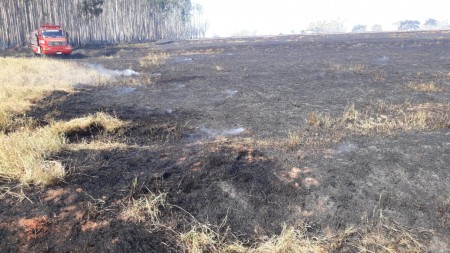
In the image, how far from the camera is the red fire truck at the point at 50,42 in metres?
28.0

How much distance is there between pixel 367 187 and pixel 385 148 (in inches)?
60.7

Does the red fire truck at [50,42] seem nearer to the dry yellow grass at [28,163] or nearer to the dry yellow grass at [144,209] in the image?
the dry yellow grass at [28,163]

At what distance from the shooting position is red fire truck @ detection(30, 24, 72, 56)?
2802 centimetres

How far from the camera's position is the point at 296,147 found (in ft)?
22.3

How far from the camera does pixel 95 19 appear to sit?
53.7 metres

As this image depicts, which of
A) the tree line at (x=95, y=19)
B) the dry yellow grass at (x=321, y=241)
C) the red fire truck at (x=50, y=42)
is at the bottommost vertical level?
the dry yellow grass at (x=321, y=241)

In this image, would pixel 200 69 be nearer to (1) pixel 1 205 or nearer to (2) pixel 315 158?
(2) pixel 315 158

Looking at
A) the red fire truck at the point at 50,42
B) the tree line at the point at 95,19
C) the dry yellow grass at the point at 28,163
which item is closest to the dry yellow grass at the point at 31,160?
the dry yellow grass at the point at 28,163

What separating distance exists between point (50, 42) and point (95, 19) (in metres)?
27.9

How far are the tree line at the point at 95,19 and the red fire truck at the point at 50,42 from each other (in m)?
11.6

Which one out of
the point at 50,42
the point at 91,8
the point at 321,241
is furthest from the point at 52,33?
the point at 321,241

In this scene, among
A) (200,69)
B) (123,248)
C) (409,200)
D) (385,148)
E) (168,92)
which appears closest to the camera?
(123,248)

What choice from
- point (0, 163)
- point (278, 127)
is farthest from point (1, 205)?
point (278, 127)

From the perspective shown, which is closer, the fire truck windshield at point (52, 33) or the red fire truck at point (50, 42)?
the red fire truck at point (50, 42)
